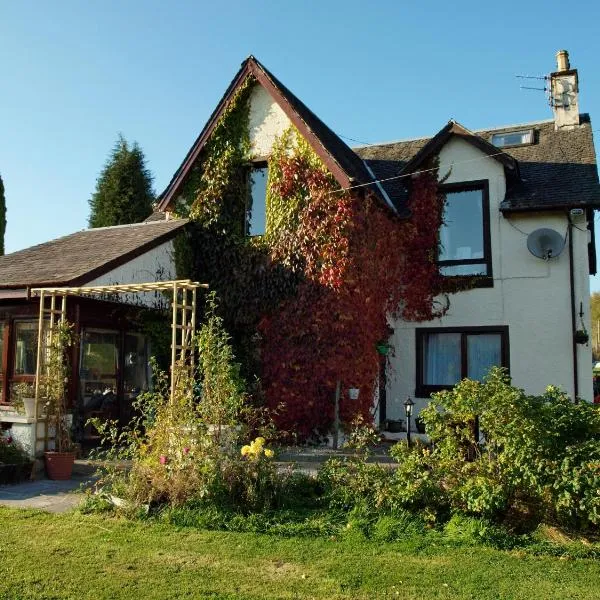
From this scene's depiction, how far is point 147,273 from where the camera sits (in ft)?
43.4

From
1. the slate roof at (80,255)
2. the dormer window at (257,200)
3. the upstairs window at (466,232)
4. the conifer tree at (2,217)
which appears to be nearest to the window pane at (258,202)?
the dormer window at (257,200)

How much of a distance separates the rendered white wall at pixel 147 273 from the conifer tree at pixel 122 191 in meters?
16.9

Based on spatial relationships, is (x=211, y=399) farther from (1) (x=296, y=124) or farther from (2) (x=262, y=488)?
(1) (x=296, y=124)

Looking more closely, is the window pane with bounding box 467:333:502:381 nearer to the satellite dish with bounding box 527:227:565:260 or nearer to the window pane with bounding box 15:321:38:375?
the satellite dish with bounding box 527:227:565:260

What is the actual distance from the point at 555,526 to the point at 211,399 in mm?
4160

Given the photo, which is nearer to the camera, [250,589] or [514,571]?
[250,589]

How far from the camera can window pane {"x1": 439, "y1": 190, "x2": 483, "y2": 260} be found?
1464cm

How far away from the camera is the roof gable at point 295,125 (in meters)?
13.1

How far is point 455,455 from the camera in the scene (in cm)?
696

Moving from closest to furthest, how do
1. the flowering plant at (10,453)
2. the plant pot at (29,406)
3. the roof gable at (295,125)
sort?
the flowering plant at (10,453)
the plant pot at (29,406)
the roof gable at (295,125)

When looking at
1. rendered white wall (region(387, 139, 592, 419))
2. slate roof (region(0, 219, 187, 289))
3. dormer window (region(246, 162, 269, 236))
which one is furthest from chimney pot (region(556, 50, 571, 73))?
slate roof (region(0, 219, 187, 289))

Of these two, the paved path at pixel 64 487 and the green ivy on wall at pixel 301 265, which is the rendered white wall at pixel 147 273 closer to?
the green ivy on wall at pixel 301 265

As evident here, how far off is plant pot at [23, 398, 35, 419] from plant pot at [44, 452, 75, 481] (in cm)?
80

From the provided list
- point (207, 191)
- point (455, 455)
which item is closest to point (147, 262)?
point (207, 191)
